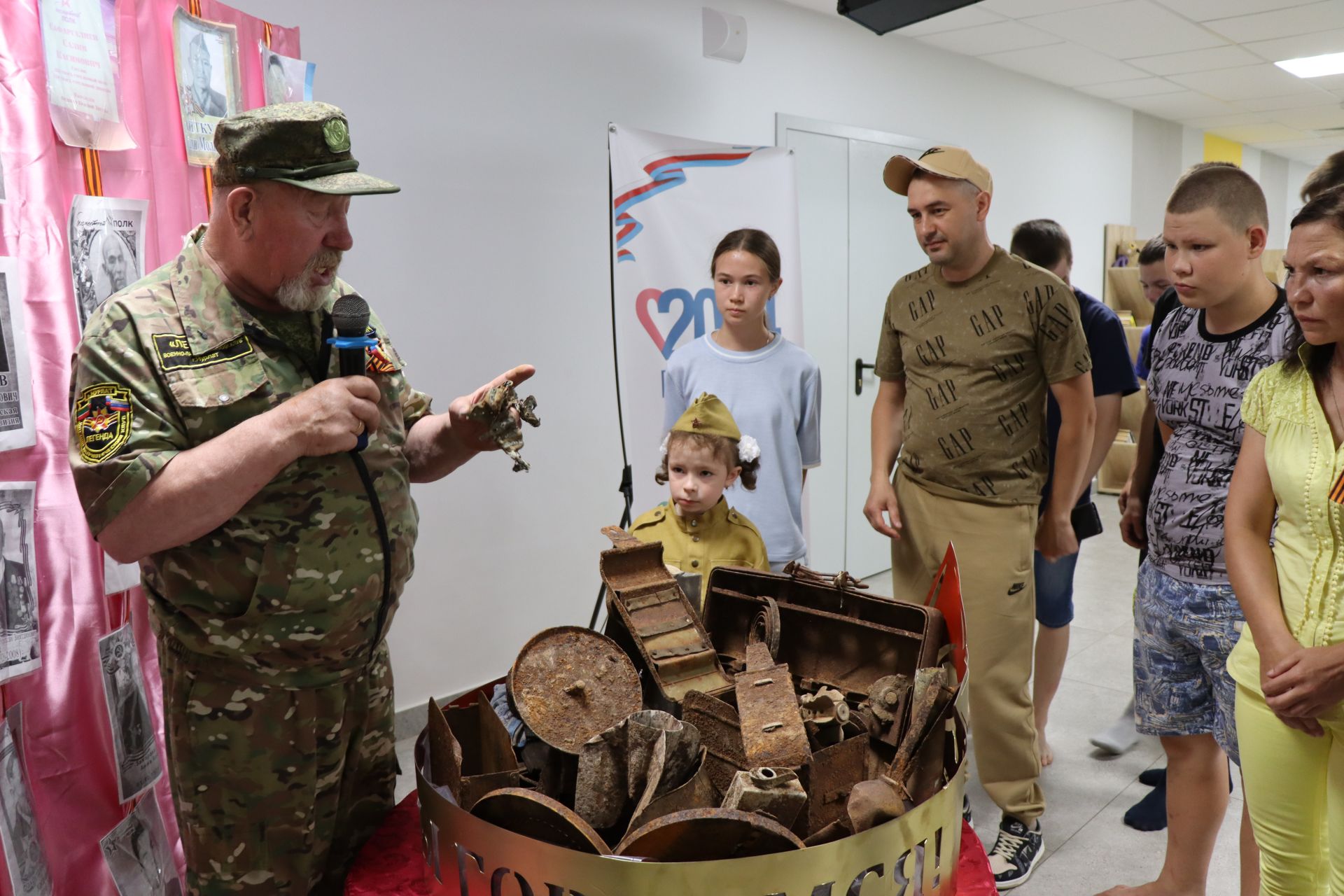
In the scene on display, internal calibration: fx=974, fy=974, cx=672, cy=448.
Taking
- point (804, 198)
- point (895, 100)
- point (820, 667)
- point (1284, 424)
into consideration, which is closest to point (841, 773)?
point (820, 667)

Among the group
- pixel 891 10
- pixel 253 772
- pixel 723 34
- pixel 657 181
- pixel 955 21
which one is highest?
pixel 955 21

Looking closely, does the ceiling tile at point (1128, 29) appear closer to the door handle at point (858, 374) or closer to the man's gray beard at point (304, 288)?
the door handle at point (858, 374)

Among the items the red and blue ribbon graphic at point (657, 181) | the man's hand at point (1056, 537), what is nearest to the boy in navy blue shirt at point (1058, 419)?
the man's hand at point (1056, 537)

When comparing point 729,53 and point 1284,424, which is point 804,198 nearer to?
point 729,53

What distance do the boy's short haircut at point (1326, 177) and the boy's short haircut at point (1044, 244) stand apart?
101 centimetres

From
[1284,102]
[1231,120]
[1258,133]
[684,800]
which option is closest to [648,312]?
[684,800]

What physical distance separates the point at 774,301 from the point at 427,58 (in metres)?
1.37

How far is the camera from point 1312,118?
841 cm

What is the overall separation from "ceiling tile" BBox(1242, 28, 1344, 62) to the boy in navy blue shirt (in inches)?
141

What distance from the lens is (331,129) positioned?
52.4 inches

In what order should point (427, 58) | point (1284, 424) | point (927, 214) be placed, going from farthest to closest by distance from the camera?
point (427, 58), point (927, 214), point (1284, 424)

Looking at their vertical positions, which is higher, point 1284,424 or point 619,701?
point 1284,424

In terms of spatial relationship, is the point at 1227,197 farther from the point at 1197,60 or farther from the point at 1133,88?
the point at 1133,88

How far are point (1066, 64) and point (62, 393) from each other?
583cm
